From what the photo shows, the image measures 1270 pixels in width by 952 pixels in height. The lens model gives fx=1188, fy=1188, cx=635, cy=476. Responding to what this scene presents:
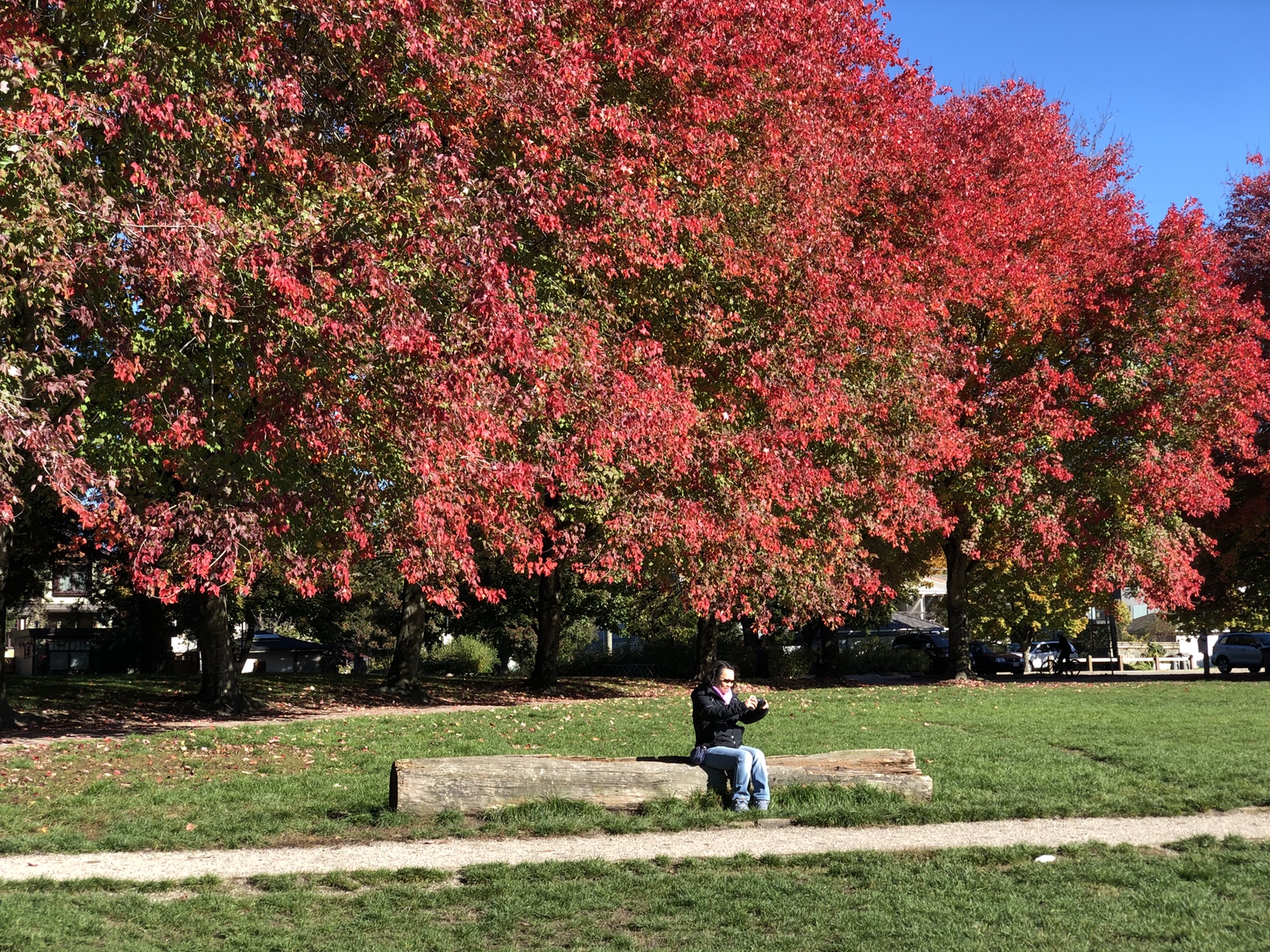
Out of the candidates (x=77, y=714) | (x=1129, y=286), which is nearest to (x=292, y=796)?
(x=77, y=714)

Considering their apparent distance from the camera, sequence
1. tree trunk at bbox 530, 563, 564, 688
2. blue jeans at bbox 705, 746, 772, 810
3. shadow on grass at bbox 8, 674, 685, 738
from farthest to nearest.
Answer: tree trunk at bbox 530, 563, 564, 688
shadow on grass at bbox 8, 674, 685, 738
blue jeans at bbox 705, 746, 772, 810

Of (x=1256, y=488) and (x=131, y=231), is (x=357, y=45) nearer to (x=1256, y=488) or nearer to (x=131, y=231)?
(x=131, y=231)

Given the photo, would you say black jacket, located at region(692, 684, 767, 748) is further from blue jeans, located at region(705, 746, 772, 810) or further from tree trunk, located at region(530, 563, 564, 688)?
tree trunk, located at region(530, 563, 564, 688)

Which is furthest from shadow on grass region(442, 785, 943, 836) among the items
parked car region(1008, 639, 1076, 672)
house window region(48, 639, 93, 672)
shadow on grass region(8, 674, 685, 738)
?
house window region(48, 639, 93, 672)

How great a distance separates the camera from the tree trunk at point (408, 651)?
25172 millimetres

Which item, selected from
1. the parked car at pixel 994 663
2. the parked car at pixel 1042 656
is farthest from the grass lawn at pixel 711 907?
the parked car at pixel 1042 656

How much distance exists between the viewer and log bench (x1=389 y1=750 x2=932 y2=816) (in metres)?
9.30

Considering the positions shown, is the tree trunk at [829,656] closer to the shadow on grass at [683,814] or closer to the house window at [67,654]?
the shadow on grass at [683,814]

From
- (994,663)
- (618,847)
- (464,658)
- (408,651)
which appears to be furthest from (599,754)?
(464,658)

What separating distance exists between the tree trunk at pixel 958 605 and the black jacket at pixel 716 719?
68.1 ft

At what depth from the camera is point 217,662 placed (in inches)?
790

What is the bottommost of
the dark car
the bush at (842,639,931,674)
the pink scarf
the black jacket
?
the bush at (842,639,931,674)

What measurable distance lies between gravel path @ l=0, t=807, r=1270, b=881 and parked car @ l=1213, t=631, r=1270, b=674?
125 ft

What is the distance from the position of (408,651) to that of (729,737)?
654 inches
